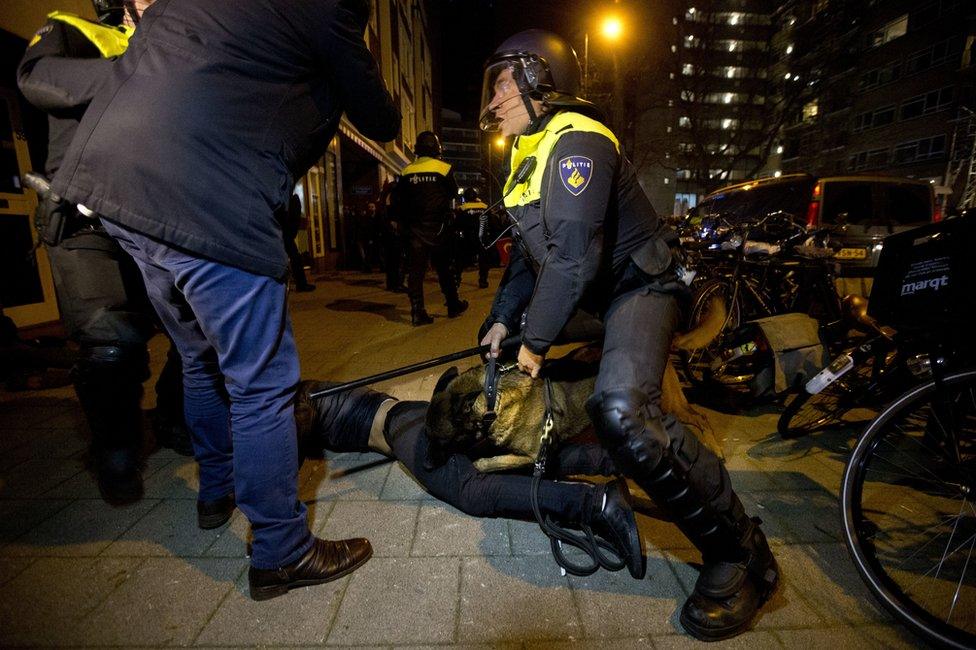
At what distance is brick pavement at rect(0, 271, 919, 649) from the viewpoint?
1486 millimetres

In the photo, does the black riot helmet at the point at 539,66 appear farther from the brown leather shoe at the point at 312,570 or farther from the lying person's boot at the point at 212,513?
the lying person's boot at the point at 212,513

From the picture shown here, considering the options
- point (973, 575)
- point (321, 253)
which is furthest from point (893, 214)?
point (321, 253)

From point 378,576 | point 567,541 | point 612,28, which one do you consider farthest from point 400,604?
point 612,28

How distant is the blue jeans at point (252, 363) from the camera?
4.67ft

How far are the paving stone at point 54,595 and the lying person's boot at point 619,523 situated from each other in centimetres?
182

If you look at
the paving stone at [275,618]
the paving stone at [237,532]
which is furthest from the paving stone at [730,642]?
the paving stone at [237,532]

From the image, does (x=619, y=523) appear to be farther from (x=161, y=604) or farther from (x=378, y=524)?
(x=161, y=604)

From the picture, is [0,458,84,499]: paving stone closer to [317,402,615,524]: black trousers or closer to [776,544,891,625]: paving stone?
[317,402,615,524]: black trousers

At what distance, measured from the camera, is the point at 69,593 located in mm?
1634

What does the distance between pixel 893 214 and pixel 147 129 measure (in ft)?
30.8

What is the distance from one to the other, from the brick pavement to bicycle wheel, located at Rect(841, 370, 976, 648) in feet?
0.44

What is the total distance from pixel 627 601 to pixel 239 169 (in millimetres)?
1967

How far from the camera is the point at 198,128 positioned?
133 centimetres

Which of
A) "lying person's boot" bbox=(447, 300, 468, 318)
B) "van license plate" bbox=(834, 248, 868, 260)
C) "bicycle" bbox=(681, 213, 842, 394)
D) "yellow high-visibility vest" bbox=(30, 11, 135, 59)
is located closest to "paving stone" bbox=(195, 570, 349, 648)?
"yellow high-visibility vest" bbox=(30, 11, 135, 59)
